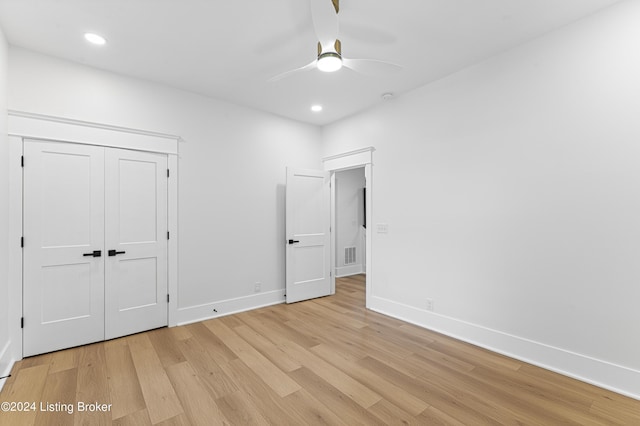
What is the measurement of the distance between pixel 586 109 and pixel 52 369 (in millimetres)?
5140

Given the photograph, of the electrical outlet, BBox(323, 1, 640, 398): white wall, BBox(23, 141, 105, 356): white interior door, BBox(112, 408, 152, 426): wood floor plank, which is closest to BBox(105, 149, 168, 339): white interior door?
BBox(23, 141, 105, 356): white interior door

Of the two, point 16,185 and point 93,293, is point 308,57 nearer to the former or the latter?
point 16,185

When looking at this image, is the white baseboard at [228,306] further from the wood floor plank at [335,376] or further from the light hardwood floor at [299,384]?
the wood floor plank at [335,376]

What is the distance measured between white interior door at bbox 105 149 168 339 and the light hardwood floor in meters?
0.26

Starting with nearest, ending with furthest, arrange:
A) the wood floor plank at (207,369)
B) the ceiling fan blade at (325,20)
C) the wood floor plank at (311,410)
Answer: the ceiling fan blade at (325,20) < the wood floor plank at (311,410) < the wood floor plank at (207,369)

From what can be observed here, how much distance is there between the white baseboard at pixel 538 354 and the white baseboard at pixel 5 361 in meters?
3.95

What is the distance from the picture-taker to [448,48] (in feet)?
9.11

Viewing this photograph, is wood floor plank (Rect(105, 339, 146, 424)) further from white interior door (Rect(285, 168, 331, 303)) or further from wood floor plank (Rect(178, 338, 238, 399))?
white interior door (Rect(285, 168, 331, 303))

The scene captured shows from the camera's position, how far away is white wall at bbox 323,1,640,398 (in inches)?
87.7

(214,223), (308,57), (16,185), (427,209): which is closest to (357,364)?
(427,209)

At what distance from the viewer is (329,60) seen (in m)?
2.15

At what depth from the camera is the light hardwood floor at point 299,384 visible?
194 centimetres

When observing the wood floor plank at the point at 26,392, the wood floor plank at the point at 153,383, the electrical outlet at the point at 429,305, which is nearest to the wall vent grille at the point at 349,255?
the electrical outlet at the point at 429,305

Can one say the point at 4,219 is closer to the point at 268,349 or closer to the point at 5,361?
the point at 5,361
